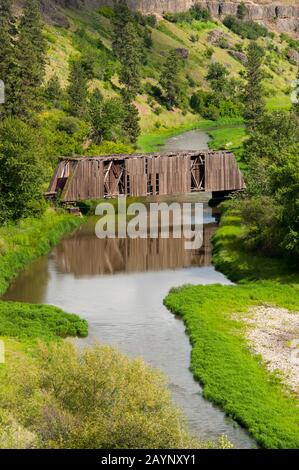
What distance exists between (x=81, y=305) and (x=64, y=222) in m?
24.0

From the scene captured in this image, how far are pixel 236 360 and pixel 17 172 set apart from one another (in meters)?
33.2

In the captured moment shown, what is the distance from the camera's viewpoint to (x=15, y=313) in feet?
154

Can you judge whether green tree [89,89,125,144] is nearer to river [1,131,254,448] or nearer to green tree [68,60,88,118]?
green tree [68,60,88,118]

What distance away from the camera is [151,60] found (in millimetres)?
167625

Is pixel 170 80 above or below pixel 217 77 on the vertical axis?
below

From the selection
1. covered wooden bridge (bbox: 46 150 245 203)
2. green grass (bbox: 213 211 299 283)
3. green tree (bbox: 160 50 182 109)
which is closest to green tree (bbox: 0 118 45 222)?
covered wooden bridge (bbox: 46 150 245 203)

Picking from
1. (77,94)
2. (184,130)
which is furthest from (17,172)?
(184,130)

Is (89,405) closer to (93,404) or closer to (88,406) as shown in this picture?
(88,406)

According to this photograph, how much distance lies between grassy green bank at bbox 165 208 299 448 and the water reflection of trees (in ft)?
9.81

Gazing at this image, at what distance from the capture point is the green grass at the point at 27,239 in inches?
2301

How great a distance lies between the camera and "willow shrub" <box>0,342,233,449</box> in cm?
2430
